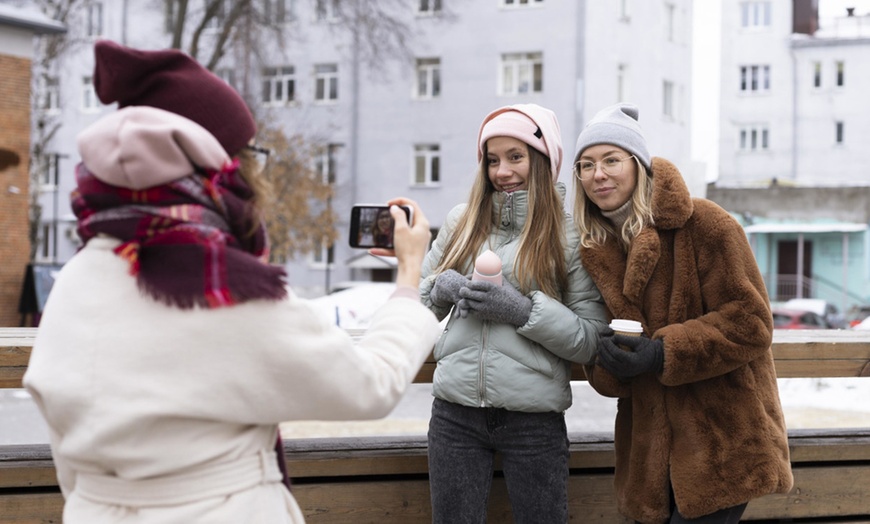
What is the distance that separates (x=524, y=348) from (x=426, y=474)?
2.89 ft

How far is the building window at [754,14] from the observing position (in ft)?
144

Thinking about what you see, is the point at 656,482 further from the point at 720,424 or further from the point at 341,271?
the point at 341,271

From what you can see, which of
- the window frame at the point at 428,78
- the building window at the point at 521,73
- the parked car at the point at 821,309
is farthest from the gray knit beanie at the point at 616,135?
the window frame at the point at 428,78

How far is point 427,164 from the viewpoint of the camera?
31.2 m

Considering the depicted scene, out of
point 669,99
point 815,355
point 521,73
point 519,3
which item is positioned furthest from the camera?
point 669,99

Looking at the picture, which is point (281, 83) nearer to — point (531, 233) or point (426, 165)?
point (426, 165)

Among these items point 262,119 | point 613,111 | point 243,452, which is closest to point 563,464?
point 613,111

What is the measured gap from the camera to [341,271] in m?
32.1

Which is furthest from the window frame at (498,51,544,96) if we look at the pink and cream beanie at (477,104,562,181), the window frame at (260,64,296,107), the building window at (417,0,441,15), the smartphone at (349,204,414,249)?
the smartphone at (349,204,414,249)

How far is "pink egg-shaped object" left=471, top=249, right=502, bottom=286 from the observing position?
9.29 feet

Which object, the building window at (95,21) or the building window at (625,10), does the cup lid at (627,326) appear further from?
the building window at (95,21)

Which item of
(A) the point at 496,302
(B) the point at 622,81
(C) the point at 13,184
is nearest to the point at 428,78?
(B) the point at 622,81

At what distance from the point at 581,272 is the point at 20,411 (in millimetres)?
10684

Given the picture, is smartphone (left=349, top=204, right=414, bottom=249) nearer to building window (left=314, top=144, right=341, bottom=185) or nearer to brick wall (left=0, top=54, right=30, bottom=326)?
brick wall (left=0, top=54, right=30, bottom=326)
